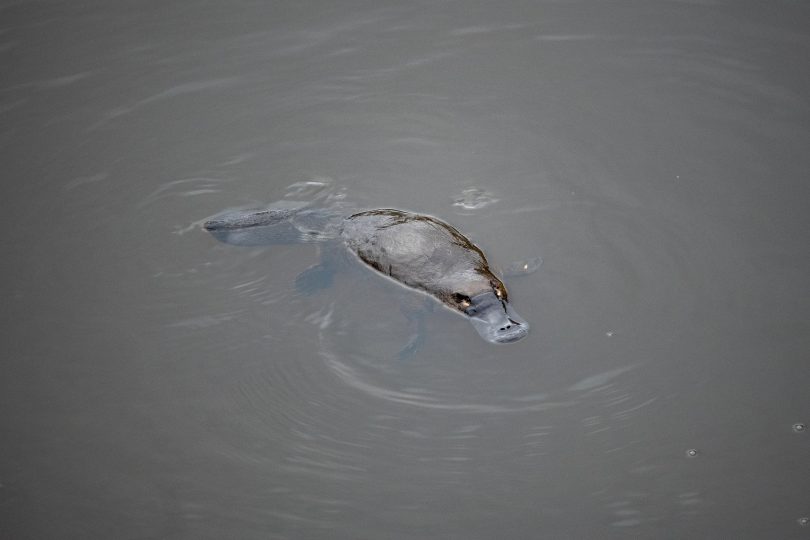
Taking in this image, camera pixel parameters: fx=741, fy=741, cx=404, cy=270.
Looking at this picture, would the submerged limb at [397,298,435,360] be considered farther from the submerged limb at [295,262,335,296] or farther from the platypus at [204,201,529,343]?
the submerged limb at [295,262,335,296]

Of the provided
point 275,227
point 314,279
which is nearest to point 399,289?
point 314,279

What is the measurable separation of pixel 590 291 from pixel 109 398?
8.33 ft

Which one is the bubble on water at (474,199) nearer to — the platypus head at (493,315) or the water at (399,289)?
the water at (399,289)

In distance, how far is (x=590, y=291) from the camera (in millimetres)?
3992

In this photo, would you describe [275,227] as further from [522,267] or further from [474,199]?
[522,267]

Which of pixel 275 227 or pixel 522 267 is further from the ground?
pixel 275 227

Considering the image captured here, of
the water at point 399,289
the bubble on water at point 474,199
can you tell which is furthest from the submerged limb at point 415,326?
the bubble on water at point 474,199

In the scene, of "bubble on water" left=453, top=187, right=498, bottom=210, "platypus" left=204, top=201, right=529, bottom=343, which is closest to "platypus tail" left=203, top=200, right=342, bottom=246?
"platypus" left=204, top=201, right=529, bottom=343

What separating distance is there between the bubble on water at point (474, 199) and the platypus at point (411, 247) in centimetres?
30

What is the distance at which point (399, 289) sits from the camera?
3.96 metres

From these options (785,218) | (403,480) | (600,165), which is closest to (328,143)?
→ (600,165)

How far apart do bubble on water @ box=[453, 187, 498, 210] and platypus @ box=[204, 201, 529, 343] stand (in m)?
0.30

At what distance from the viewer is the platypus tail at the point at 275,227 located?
4.34 metres

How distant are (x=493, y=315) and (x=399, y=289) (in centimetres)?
54
